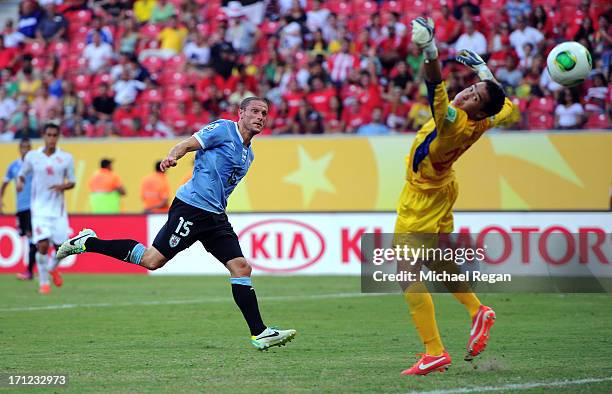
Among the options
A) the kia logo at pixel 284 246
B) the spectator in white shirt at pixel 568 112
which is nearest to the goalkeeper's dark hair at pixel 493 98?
the kia logo at pixel 284 246

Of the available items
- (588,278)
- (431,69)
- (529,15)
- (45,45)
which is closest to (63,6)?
(45,45)

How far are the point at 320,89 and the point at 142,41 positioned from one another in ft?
19.3

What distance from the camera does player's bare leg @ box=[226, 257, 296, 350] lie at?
8.97 m

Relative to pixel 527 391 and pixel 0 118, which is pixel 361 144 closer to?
pixel 0 118

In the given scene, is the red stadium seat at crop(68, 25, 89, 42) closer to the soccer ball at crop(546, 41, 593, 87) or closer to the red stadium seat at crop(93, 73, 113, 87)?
the red stadium seat at crop(93, 73, 113, 87)

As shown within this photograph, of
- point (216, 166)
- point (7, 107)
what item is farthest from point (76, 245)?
point (7, 107)

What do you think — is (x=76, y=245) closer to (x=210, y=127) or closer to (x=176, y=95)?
(x=210, y=127)

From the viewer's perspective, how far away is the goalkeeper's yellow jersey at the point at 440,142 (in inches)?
308

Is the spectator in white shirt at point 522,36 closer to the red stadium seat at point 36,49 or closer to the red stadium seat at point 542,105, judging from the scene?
the red stadium seat at point 542,105

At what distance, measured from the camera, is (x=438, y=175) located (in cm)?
839

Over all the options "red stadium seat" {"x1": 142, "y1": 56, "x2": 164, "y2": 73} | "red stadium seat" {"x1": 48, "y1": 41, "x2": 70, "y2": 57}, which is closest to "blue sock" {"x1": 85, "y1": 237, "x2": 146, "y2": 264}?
"red stadium seat" {"x1": 142, "y1": 56, "x2": 164, "y2": 73}

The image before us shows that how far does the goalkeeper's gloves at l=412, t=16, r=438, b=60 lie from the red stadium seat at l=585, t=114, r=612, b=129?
13.5 m

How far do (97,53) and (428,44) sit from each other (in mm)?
20031

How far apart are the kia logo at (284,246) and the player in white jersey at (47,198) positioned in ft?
12.5
